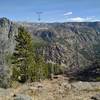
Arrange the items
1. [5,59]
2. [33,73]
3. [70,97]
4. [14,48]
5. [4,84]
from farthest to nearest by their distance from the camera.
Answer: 1. [33,73]
2. [14,48]
3. [5,59]
4. [4,84]
5. [70,97]

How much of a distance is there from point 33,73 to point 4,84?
103 ft

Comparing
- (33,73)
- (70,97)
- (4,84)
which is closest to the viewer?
(70,97)

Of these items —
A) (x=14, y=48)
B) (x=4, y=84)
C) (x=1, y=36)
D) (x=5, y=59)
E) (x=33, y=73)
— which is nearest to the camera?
(x=4, y=84)

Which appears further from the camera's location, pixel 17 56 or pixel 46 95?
pixel 17 56

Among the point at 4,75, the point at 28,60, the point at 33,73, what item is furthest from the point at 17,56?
the point at 4,75

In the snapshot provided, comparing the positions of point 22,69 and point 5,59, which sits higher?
point 5,59

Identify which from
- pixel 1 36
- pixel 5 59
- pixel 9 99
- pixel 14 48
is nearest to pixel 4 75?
pixel 5 59

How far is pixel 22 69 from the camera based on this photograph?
5928 centimetres

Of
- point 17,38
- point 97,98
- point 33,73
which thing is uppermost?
point 17,38

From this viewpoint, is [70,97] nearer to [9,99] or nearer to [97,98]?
[97,98]

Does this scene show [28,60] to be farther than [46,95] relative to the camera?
Yes

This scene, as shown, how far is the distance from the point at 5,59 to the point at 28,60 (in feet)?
64.8

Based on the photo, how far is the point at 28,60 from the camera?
58.6 m

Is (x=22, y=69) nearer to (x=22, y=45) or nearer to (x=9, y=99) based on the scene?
(x=22, y=45)
